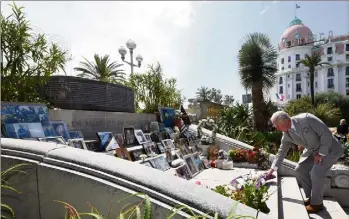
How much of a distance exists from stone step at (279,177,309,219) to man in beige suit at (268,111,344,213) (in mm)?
207

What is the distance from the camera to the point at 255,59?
15.7 m

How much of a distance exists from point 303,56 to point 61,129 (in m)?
71.1

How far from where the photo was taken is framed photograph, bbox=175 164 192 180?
4613mm

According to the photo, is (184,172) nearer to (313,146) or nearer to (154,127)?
(313,146)

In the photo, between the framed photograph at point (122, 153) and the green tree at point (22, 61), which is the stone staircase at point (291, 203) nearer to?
the framed photograph at point (122, 153)

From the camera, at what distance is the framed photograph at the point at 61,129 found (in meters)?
4.82

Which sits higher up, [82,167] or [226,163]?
[82,167]

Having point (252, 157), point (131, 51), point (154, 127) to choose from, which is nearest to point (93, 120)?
point (154, 127)

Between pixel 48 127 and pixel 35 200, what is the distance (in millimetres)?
2639

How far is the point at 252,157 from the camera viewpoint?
6258 mm

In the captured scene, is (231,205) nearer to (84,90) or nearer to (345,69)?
(84,90)

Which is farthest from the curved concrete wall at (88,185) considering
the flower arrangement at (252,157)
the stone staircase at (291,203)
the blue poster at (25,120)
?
the flower arrangement at (252,157)

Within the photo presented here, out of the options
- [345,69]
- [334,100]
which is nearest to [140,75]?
[334,100]

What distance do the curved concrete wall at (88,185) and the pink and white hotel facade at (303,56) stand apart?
2423 inches
